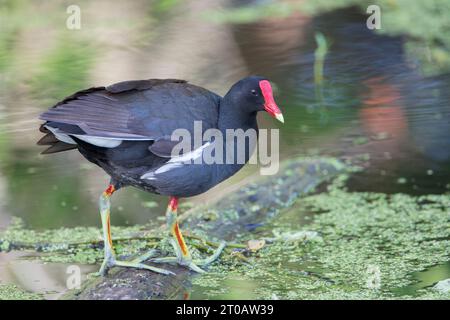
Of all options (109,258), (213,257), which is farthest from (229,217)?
(109,258)

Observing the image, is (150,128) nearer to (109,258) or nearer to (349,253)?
(109,258)

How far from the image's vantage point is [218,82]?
691 cm

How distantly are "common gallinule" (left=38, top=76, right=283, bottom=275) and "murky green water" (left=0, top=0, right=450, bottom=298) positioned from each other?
48 centimetres

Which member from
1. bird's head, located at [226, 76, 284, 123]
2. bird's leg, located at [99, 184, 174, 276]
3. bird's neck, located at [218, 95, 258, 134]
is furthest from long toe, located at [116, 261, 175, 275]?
bird's head, located at [226, 76, 284, 123]

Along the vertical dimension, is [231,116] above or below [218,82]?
above

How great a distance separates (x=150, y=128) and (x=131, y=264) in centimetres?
55

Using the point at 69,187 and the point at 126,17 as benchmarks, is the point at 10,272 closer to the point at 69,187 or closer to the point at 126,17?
the point at 69,187

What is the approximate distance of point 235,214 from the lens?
174 inches

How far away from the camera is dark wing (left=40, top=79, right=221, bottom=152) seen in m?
3.61

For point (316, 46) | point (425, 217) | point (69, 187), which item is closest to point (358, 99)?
point (316, 46)

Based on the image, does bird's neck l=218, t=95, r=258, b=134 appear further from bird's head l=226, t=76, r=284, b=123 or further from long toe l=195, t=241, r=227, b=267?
long toe l=195, t=241, r=227, b=267

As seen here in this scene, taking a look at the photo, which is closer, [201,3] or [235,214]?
[235,214]

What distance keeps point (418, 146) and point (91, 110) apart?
274cm

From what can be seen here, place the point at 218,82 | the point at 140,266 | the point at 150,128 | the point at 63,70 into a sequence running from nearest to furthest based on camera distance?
the point at 140,266
the point at 150,128
the point at 218,82
the point at 63,70
